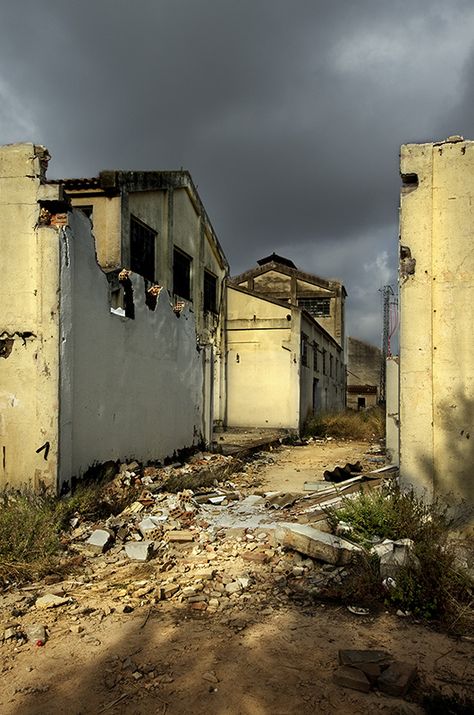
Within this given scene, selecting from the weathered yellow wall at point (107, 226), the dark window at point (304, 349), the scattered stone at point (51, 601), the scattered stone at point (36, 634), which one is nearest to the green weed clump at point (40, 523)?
the scattered stone at point (51, 601)

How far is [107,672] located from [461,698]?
1.81 metres

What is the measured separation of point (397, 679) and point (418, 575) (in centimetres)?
115

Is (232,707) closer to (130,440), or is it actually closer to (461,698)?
(461,698)

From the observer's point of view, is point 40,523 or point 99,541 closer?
point 40,523

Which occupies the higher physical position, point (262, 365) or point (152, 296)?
point (152, 296)

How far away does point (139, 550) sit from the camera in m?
4.93

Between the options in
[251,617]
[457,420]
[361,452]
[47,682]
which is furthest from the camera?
[361,452]

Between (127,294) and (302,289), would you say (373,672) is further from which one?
(302,289)

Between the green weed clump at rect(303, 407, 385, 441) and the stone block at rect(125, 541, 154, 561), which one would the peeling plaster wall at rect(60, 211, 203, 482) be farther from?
the green weed clump at rect(303, 407, 385, 441)

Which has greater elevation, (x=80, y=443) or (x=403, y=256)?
(x=403, y=256)

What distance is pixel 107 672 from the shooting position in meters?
2.92

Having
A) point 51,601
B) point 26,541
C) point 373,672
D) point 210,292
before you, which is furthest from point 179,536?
point 210,292

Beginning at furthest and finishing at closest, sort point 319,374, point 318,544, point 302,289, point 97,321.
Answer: point 302,289 → point 319,374 → point 97,321 → point 318,544

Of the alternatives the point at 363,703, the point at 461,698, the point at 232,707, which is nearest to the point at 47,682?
the point at 232,707
